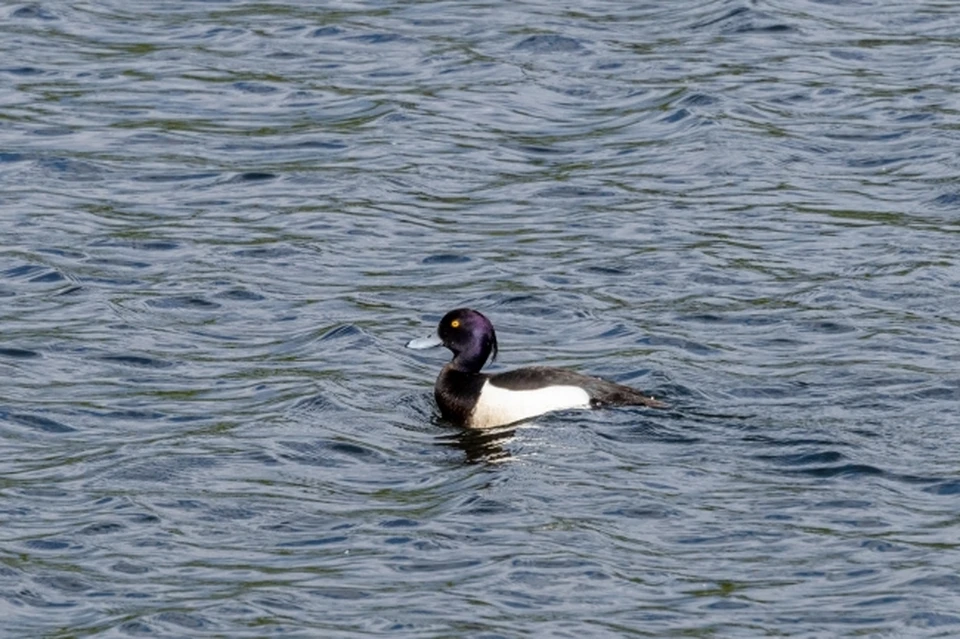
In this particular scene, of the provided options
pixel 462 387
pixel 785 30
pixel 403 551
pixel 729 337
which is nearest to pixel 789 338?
pixel 729 337

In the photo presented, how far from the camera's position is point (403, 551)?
497 inches

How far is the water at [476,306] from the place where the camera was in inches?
482

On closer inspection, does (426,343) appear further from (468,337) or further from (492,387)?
(492,387)

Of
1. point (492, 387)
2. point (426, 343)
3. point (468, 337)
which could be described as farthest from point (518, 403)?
point (426, 343)

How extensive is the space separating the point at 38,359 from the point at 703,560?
5.79 meters

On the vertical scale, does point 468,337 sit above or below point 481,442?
above

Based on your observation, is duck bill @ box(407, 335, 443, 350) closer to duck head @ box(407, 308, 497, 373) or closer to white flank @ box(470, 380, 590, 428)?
duck head @ box(407, 308, 497, 373)

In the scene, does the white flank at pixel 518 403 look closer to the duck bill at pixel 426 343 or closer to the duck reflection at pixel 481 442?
the duck reflection at pixel 481 442

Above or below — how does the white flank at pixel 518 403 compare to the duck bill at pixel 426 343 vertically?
below

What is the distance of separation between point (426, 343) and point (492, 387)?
667 mm

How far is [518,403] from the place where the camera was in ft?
51.2

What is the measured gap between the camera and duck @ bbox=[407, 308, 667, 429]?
50.3ft

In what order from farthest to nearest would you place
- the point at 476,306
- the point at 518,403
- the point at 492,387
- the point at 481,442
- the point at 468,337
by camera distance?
the point at 476,306 < the point at 468,337 < the point at 492,387 < the point at 518,403 < the point at 481,442

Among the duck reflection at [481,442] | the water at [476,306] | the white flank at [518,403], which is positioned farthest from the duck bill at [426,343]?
the duck reflection at [481,442]
